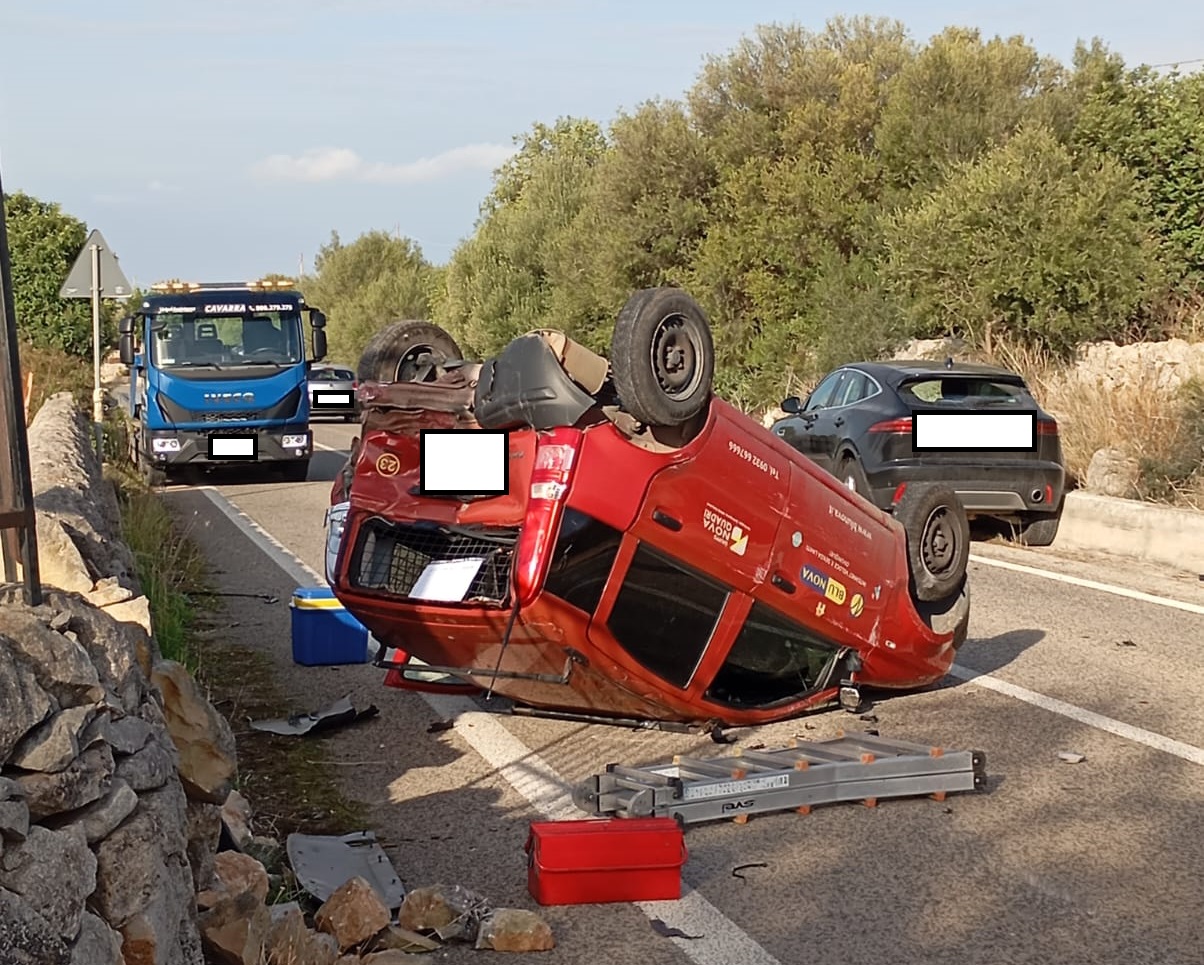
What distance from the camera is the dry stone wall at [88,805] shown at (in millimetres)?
3195

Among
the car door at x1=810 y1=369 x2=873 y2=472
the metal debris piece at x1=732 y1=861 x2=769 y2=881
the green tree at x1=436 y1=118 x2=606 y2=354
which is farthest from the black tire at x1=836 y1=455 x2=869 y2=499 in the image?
the green tree at x1=436 y1=118 x2=606 y2=354

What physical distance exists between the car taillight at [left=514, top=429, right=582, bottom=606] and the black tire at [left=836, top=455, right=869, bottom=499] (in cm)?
837

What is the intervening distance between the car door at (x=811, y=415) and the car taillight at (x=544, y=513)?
9.61 meters

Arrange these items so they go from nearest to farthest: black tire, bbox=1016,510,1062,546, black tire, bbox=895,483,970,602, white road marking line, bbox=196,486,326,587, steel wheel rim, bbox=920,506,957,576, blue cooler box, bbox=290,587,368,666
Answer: black tire, bbox=895,483,970,602 → steel wheel rim, bbox=920,506,957,576 → blue cooler box, bbox=290,587,368,666 → white road marking line, bbox=196,486,326,587 → black tire, bbox=1016,510,1062,546

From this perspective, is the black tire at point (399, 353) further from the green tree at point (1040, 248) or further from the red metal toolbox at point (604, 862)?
the green tree at point (1040, 248)

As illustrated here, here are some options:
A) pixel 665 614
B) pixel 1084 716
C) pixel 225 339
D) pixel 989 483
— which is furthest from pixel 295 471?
pixel 665 614

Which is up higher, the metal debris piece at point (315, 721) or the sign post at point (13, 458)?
the sign post at point (13, 458)

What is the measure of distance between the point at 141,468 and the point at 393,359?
1530 cm

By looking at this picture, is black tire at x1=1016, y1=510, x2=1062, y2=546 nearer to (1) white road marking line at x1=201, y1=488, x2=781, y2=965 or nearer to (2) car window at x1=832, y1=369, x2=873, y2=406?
(2) car window at x1=832, y1=369, x2=873, y2=406

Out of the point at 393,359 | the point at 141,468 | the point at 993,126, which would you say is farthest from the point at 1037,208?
the point at 393,359

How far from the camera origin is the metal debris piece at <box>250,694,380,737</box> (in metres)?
7.56

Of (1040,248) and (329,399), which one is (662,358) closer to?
(1040,248)

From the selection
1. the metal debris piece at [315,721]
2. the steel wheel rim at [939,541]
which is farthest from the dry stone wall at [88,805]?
the steel wheel rim at [939,541]

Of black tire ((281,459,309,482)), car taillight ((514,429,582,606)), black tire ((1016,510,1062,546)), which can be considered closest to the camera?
car taillight ((514,429,582,606))
